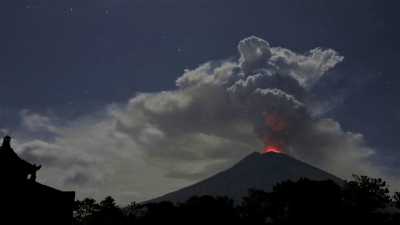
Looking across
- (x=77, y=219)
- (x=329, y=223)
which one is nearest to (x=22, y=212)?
(x=329, y=223)

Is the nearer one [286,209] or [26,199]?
[26,199]

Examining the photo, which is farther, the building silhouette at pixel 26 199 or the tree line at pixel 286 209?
the tree line at pixel 286 209

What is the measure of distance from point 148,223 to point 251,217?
714 inches

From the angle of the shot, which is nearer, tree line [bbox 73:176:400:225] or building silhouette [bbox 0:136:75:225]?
building silhouette [bbox 0:136:75:225]

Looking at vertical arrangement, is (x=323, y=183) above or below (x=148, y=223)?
above

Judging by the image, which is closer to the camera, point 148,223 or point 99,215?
point 148,223

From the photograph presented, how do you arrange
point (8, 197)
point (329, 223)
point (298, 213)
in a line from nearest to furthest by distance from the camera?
point (8, 197) → point (329, 223) → point (298, 213)

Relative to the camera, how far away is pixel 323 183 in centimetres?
6462

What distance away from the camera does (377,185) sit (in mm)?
85000

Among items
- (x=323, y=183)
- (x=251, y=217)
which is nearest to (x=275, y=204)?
(x=251, y=217)

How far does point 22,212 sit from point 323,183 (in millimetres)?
46776

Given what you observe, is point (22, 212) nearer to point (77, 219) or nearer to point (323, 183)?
point (323, 183)

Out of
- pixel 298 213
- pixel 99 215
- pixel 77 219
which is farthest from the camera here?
pixel 77 219

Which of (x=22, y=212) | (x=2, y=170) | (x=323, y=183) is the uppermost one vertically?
(x=323, y=183)
